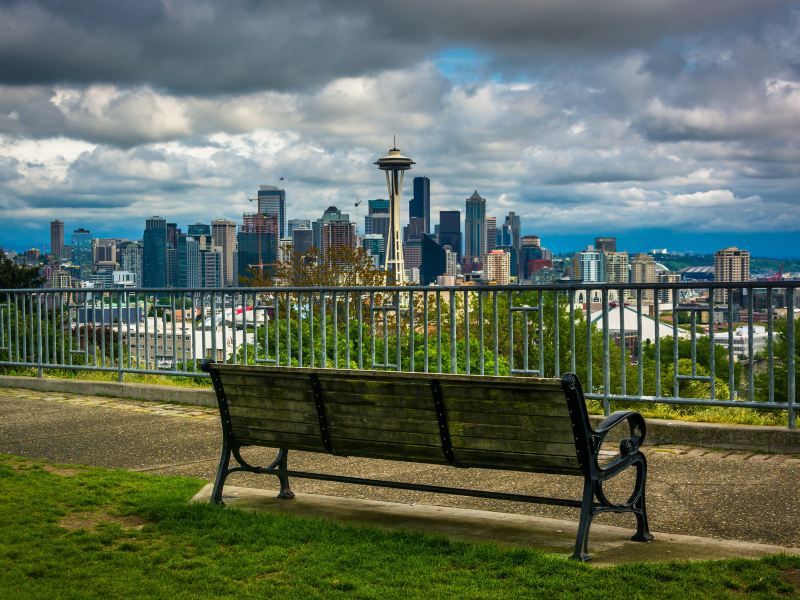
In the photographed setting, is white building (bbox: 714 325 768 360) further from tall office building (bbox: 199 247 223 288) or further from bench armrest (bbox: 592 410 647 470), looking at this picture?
tall office building (bbox: 199 247 223 288)

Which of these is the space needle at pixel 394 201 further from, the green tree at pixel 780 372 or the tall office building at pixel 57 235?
the green tree at pixel 780 372

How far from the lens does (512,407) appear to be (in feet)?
19.0

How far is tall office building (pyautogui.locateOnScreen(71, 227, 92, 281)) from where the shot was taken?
390ft

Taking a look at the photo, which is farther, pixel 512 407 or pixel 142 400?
pixel 142 400

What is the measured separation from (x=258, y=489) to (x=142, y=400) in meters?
6.43

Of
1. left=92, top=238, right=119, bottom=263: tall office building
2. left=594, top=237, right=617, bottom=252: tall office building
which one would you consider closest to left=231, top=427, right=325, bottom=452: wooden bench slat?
left=92, top=238, right=119, bottom=263: tall office building

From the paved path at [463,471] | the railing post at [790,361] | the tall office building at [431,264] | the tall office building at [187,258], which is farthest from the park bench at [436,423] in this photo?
the tall office building at [431,264]

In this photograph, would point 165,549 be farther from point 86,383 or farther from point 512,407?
point 86,383

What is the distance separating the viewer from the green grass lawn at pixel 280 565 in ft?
16.4

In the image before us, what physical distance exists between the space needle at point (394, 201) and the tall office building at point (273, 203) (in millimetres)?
12033

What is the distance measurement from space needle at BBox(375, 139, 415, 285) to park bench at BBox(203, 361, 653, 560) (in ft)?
313

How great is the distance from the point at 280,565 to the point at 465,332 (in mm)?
5672

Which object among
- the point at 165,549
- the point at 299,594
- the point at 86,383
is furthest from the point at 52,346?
the point at 299,594

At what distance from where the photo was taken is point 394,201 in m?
113
